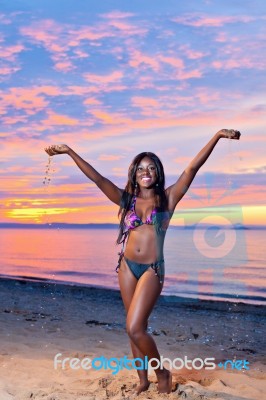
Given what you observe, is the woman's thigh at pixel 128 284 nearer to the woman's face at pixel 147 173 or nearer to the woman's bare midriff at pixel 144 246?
the woman's bare midriff at pixel 144 246

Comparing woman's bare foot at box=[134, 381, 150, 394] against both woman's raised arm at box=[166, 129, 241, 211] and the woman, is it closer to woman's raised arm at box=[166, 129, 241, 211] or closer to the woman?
the woman

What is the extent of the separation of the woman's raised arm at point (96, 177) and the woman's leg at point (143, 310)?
78 cm

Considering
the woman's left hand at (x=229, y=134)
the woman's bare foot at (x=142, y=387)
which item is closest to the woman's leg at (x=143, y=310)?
the woman's bare foot at (x=142, y=387)

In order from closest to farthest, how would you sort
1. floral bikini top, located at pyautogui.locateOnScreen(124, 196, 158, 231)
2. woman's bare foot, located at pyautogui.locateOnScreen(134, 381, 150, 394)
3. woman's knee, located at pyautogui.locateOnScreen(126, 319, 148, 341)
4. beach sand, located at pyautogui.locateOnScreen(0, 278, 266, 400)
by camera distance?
woman's knee, located at pyautogui.locateOnScreen(126, 319, 148, 341) → floral bikini top, located at pyautogui.locateOnScreen(124, 196, 158, 231) → woman's bare foot, located at pyautogui.locateOnScreen(134, 381, 150, 394) → beach sand, located at pyautogui.locateOnScreen(0, 278, 266, 400)

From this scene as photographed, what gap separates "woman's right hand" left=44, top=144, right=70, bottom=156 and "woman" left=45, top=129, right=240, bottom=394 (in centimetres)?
6

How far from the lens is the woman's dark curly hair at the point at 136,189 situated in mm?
4945

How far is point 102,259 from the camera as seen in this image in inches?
1105

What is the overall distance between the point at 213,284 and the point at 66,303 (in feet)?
28.5

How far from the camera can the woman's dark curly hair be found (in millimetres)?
4945

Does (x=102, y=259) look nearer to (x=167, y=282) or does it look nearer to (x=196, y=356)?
(x=167, y=282)

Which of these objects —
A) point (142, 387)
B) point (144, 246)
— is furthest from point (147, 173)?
point (142, 387)

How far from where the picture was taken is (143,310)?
4.69 metres

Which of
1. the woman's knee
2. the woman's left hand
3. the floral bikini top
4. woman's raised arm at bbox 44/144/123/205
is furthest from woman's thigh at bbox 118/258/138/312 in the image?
the woman's left hand

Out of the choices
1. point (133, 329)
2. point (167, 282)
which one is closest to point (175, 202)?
point (133, 329)
